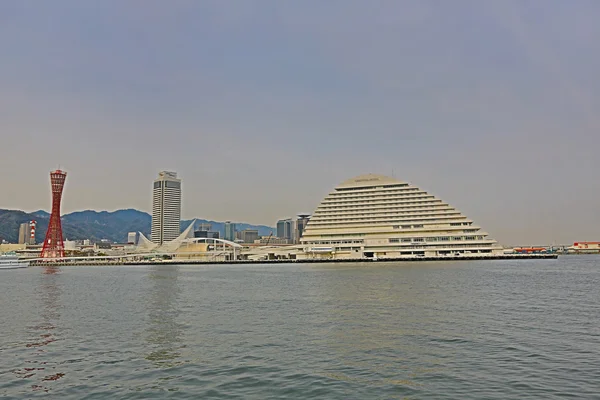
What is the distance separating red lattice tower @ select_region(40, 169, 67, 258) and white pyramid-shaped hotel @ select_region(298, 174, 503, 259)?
179 ft

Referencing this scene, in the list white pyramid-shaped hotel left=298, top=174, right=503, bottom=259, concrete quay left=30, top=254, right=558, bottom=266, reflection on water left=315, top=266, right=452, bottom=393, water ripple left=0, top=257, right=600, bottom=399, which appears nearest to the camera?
water ripple left=0, top=257, right=600, bottom=399

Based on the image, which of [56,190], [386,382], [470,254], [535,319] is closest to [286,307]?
[535,319]

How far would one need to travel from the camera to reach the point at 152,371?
12766 mm

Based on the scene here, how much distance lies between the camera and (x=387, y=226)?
101m

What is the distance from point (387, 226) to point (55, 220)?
7459cm

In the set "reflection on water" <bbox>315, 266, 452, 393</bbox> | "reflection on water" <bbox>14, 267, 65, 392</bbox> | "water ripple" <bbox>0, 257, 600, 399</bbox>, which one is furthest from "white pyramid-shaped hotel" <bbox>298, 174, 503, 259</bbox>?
"reflection on water" <bbox>14, 267, 65, 392</bbox>

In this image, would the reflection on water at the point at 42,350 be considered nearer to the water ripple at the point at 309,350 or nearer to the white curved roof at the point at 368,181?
the water ripple at the point at 309,350

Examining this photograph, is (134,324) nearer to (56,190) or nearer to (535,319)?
(535,319)

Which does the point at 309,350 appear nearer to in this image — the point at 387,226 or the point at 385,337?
the point at 385,337

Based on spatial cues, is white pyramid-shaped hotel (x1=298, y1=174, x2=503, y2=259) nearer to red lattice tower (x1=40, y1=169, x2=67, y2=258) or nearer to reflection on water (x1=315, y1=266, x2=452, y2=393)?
red lattice tower (x1=40, y1=169, x2=67, y2=258)

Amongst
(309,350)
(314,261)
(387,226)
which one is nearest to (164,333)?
(309,350)

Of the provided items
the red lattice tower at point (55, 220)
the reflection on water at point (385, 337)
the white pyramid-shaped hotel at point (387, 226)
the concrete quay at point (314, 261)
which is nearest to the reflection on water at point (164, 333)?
the reflection on water at point (385, 337)

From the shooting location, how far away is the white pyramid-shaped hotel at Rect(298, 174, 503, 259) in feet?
307

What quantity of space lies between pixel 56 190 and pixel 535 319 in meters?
106
